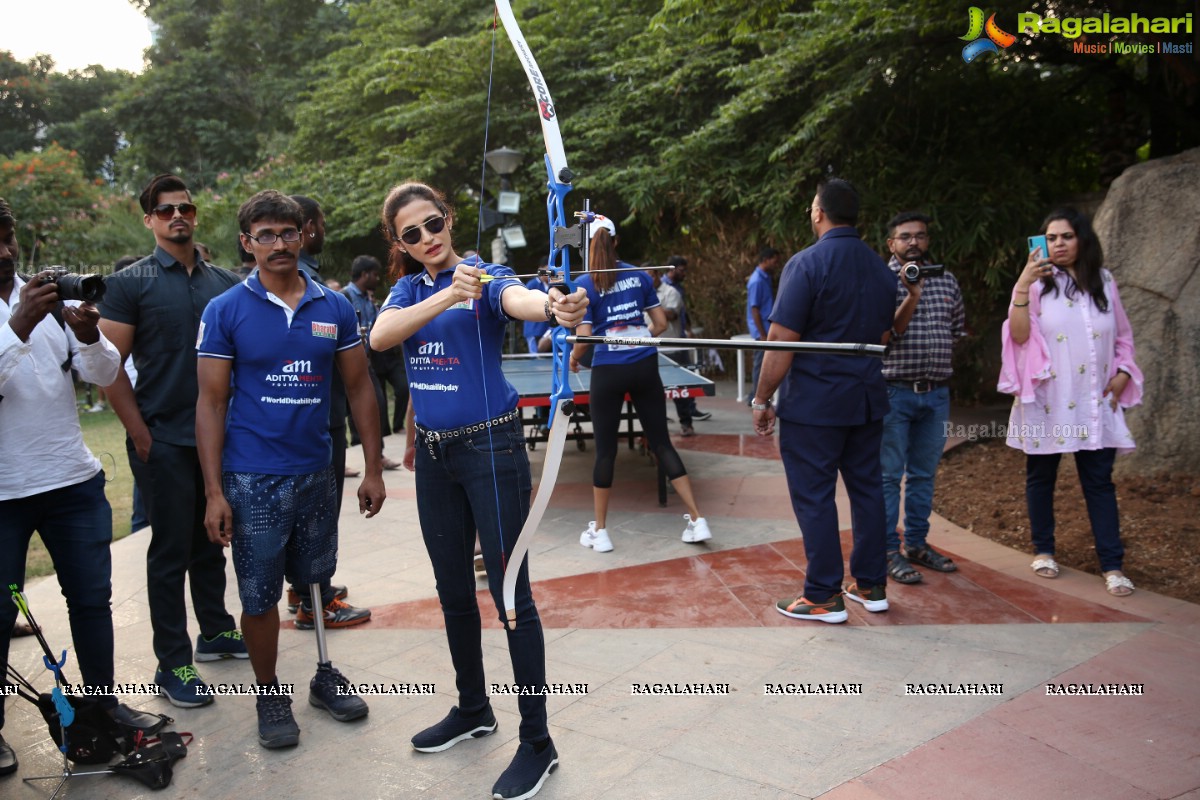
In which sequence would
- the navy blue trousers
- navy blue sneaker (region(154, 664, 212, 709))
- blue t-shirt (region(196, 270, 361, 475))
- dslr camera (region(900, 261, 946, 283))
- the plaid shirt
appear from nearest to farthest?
blue t-shirt (region(196, 270, 361, 475)) → navy blue sneaker (region(154, 664, 212, 709)) → the navy blue trousers → dslr camera (region(900, 261, 946, 283)) → the plaid shirt

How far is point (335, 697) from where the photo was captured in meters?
3.34

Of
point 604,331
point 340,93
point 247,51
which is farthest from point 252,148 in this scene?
point 604,331

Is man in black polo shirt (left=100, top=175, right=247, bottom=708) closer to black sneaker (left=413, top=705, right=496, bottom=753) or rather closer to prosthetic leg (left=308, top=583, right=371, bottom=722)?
prosthetic leg (left=308, top=583, right=371, bottom=722)

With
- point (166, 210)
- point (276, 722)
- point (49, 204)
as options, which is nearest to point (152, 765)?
point (276, 722)

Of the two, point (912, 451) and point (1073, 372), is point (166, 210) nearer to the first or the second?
point (912, 451)

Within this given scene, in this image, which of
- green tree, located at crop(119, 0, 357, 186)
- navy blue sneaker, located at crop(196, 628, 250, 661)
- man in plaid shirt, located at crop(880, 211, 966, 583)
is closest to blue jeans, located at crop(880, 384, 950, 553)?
man in plaid shirt, located at crop(880, 211, 966, 583)

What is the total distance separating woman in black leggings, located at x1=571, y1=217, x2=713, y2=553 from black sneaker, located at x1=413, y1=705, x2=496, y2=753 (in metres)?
2.22

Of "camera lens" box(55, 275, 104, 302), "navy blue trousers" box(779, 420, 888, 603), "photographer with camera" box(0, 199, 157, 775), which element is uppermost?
"camera lens" box(55, 275, 104, 302)

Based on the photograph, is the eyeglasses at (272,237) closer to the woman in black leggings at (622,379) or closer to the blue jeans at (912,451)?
the woman in black leggings at (622,379)

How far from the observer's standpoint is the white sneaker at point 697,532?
5285mm

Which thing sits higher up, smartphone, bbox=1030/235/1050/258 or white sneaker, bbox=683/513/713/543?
smartphone, bbox=1030/235/1050/258

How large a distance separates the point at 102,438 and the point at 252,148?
16.3 m

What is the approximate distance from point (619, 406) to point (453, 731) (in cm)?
253

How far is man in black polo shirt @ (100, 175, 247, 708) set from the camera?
11.5 ft
